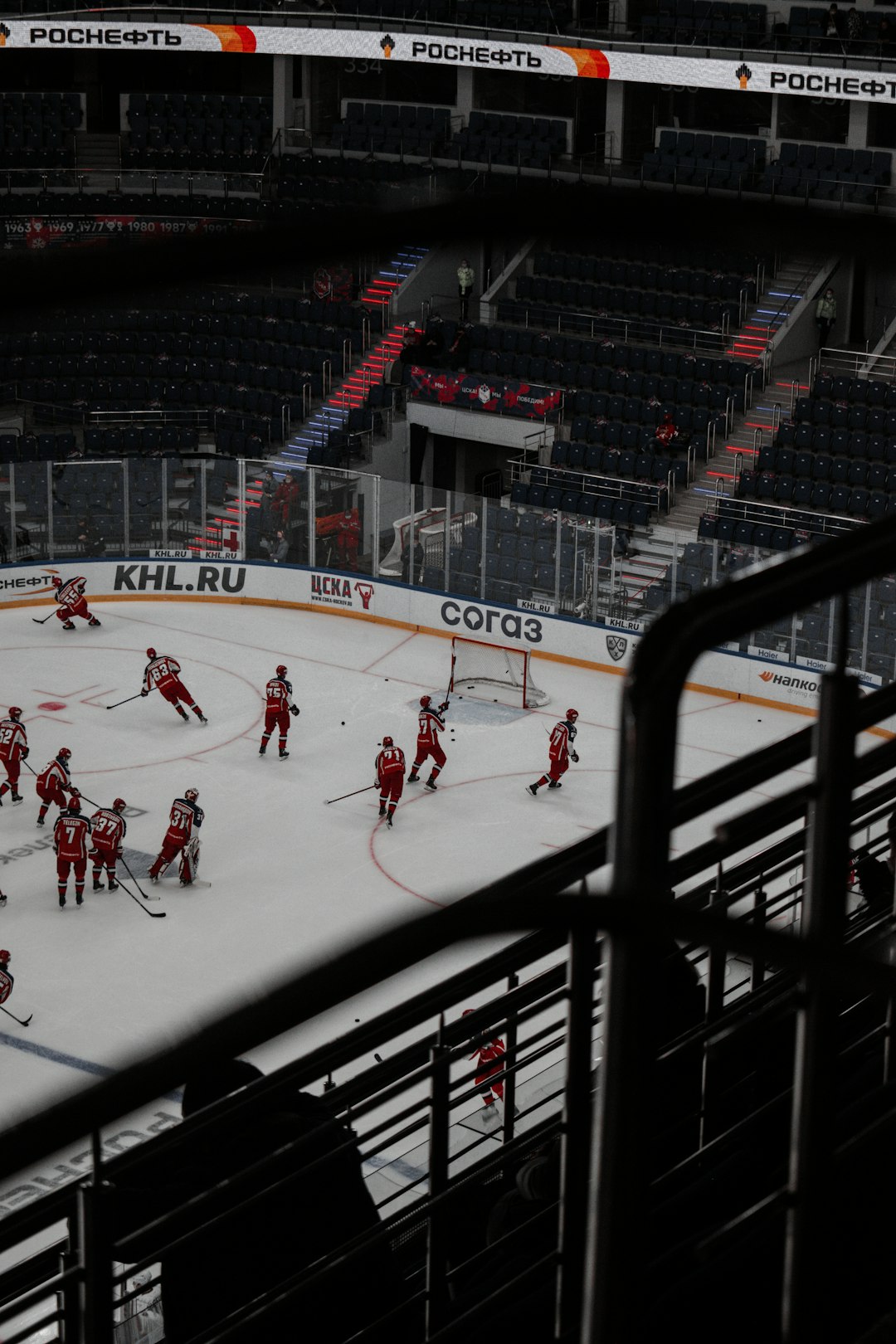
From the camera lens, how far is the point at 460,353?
31906 millimetres

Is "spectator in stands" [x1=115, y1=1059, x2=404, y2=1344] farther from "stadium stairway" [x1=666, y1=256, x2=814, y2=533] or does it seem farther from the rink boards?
"stadium stairway" [x1=666, y1=256, x2=814, y2=533]

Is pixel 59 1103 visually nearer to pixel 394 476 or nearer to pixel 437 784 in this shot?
pixel 437 784

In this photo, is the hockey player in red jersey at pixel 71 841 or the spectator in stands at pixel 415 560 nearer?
the hockey player in red jersey at pixel 71 841

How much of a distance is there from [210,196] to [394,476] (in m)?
8.44

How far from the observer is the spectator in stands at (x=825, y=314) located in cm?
3119

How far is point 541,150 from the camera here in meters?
35.4

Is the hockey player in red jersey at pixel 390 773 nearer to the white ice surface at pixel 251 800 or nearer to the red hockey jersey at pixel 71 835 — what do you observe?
the white ice surface at pixel 251 800

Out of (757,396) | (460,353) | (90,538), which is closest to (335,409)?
(460,353)

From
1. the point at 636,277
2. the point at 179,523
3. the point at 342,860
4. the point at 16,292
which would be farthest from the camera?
the point at 636,277

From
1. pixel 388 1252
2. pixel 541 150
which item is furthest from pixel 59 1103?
pixel 541 150

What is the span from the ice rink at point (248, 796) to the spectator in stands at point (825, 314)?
32.3ft

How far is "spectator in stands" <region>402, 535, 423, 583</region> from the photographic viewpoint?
26.1 m

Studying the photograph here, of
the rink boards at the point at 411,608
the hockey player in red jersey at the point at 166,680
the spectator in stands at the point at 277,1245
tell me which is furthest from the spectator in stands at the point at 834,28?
the spectator in stands at the point at 277,1245

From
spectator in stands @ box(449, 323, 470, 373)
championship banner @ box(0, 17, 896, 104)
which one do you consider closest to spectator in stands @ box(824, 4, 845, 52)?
championship banner @ box(0, 17, 896, 104)
